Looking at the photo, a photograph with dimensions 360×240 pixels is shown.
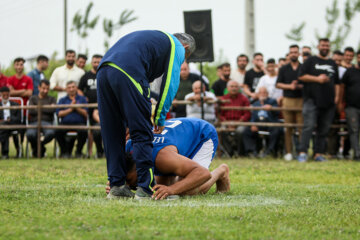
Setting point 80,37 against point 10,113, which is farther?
point 80,37

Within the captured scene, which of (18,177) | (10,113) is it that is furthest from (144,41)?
(10,113)

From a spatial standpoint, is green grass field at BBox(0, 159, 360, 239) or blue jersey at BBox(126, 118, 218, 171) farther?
blue jersey at BBox(126, 118, 218, 171)

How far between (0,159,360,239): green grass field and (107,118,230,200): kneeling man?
0.17m

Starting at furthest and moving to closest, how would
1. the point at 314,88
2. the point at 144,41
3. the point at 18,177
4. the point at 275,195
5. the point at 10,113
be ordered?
1. the point at 10,113
2. the point at 314,88
3. the point at 18,177
4. the point at 275,195
5. the point at 144,41

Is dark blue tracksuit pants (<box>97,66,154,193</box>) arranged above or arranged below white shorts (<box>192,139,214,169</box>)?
above

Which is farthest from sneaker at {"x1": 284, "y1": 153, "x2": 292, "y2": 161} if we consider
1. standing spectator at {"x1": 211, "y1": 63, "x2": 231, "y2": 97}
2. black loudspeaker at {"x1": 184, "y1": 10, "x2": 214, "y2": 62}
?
black loudspeaker at {"x1": 184, "y1": 10, "x2": 214, "y2": 62}

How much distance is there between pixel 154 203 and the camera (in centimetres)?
545

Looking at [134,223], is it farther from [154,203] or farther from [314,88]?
[314,88]

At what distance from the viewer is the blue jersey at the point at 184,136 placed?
6164 millimetres

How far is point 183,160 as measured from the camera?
6031mm

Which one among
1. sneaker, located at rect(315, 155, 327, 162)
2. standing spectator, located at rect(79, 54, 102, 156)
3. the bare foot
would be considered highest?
standing spectator, located at rect(79, 54, 102, 156)

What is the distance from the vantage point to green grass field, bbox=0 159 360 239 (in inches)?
162

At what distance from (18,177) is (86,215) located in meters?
4.02

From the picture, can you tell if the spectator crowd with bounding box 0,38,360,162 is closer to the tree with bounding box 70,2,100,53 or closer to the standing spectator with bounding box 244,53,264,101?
the standing spectator with bounding box 244,53,264,101
